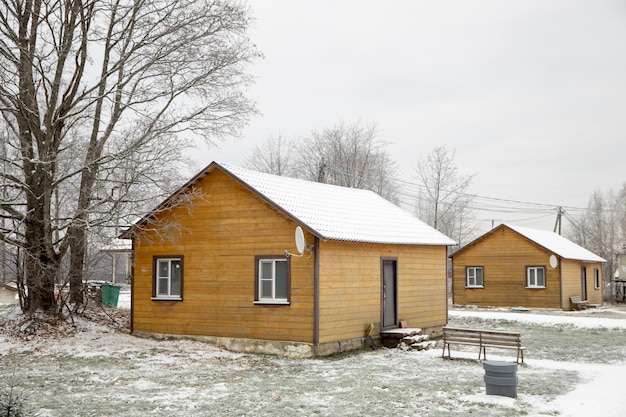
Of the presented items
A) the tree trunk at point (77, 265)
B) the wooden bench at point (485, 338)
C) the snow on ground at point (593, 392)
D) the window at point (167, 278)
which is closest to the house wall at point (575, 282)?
the snow on ground at point (593, 392)

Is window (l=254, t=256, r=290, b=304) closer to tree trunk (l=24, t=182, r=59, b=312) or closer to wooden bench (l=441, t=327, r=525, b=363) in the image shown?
wooden bench (l=441, t=327, r=525, b=363)

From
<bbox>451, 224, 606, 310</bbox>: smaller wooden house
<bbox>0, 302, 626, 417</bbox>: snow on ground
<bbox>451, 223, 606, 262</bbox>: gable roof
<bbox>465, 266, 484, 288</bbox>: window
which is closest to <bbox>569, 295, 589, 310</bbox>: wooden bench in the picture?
<bbox>451, 224, 606, 310</bbox>: smaller wooden house

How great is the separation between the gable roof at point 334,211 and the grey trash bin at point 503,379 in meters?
6.16

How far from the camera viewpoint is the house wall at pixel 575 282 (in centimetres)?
3506

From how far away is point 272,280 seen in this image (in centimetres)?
1798

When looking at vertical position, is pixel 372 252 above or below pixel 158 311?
above

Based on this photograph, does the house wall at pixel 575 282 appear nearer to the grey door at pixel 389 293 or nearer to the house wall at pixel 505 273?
the house wall at pixel 505 273

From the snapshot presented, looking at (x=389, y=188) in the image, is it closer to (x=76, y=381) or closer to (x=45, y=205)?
(x=45, y=205)

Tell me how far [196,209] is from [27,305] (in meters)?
6.56

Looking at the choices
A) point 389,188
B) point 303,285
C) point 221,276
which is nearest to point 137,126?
point 221,276

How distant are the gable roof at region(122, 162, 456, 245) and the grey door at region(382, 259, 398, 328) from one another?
0.88 metres

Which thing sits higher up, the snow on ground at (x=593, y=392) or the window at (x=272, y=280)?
the window at (x=272, y=280)

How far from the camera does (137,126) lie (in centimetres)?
2072

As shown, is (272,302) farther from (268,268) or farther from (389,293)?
(389,293)
